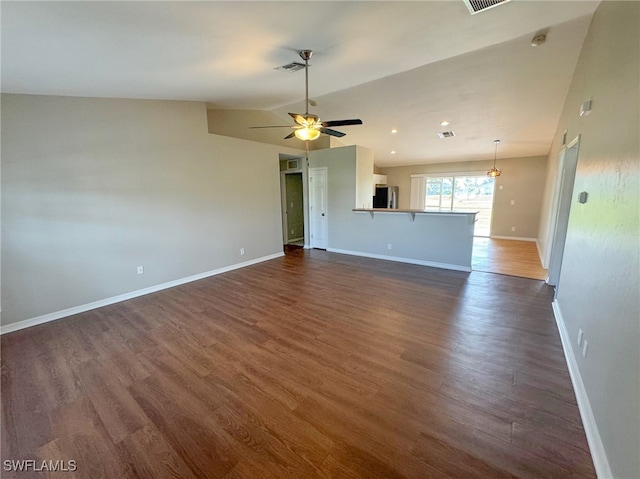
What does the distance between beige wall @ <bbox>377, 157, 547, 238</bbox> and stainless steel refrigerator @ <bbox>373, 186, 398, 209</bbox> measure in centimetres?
204

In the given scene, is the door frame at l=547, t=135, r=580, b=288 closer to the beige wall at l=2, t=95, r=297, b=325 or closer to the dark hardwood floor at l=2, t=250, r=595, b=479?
the dark hardwood floor at l=2, t=250, r=595, b=479

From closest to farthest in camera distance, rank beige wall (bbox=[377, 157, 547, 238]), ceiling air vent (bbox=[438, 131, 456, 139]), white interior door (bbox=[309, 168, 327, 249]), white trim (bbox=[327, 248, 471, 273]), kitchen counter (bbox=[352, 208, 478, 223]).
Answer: kitchen counter (bbox=[352, 208, 478, 223])
white trim (bbox=[327, 248, 471, 273])
ceiling air vent (bbox=[438, 131, 456, 139])
white interior door (bbox=[309, 168, 327, 249])
beige wall (bbox=[377, 157, 547, 238])

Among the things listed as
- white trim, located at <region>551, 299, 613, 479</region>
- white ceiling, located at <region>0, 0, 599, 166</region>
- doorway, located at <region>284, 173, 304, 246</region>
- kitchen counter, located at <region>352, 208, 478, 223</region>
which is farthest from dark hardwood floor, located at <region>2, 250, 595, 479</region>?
doorway, located at <region>284, 173, 304, 246</region>

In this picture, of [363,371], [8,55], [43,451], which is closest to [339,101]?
[8,55]

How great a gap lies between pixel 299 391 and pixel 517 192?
8.73 metres

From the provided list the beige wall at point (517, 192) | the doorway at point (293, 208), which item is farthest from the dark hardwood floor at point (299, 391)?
the beige wall at point (517, 192)

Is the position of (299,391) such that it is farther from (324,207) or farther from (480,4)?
(324,207)

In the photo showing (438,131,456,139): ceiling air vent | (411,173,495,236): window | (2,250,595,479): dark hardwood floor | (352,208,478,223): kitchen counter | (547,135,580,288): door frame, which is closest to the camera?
(2,250,595,479): dark hardwood floor

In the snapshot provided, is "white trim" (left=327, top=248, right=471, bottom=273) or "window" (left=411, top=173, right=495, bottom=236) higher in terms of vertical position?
"window" (left=411, top=173, right=495, bottom=236)

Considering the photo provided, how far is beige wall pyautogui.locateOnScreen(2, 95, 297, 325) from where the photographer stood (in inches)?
119

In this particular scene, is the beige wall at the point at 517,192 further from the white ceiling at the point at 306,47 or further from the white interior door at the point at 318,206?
the white interior door at the point at 318,206

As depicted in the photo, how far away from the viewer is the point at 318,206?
6.84 meters

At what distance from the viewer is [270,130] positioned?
6.09m

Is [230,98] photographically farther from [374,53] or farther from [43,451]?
[43,451]
